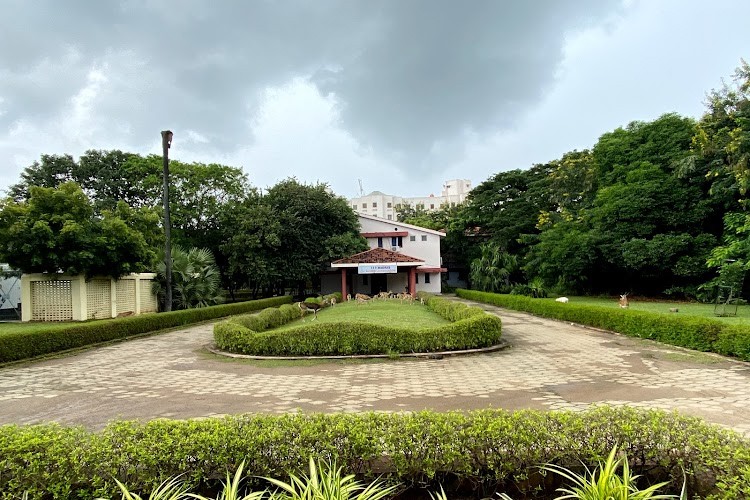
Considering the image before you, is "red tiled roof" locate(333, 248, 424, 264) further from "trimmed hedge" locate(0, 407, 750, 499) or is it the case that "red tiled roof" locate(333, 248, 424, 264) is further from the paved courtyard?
"trimmed hedge" locate(0, 407, 750, 499)

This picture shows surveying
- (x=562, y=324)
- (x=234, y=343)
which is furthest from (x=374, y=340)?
(x=562, y=324)

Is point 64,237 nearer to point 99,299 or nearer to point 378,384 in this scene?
point 99,299

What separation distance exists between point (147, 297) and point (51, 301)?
370 cm

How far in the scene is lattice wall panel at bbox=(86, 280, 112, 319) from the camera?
651 inches

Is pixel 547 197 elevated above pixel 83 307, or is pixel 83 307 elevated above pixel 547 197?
pixel 547 197

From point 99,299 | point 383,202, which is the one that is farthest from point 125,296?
point 383,202

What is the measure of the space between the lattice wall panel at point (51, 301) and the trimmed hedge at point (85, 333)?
373 cm

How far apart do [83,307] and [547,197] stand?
1251 inches

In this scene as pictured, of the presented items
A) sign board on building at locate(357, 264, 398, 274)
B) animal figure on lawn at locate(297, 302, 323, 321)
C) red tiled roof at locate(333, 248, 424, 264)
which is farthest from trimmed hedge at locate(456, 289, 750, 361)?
red tiled roof at locate(333, 248, 424, 264)

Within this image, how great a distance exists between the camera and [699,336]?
9.34 m

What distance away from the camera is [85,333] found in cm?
1173

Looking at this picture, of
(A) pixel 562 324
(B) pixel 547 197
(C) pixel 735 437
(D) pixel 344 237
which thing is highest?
(B) pixel 547 197

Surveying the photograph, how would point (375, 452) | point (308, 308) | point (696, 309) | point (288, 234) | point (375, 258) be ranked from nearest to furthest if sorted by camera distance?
point (375, 452) → point (696, 309) → point (308, 308) → point (375, 258) → point (288, 234)

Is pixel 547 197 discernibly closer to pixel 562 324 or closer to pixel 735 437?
pixel 562 324
